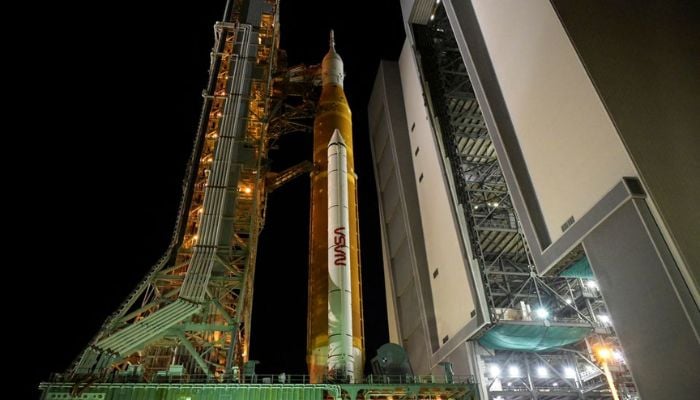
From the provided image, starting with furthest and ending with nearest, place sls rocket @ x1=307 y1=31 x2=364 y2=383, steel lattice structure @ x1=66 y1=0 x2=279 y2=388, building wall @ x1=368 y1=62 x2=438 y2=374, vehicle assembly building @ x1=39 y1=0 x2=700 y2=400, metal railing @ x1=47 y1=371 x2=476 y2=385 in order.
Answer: building wall @ x1=368 y1=62 x2=438 y2=374, sls rocket @ x1=307 y1=31 x2=364 y2=383, steel lattice structure @ x1=66 y1=0 x2=279 y2=388, metal railing @ x1=47 y1=371 x2=476 y2=385, vehicle assembly building @ x1=39 y1=0 x2=700 y2=400

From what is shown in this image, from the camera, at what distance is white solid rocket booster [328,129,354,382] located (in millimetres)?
18141

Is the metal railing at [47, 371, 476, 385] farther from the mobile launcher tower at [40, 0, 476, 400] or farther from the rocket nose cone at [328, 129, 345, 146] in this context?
the rocket nose cone at [328, 129, 345, 146]

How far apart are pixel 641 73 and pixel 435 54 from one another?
15.4m

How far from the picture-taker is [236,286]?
1991 cm

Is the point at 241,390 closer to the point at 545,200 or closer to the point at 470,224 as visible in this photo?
the point at 545,200

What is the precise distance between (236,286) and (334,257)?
162 inches

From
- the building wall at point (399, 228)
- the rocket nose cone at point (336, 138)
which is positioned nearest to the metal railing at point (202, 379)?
the building wall at point (399, 228)

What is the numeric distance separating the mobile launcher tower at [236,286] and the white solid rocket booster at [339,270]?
0.16 feet

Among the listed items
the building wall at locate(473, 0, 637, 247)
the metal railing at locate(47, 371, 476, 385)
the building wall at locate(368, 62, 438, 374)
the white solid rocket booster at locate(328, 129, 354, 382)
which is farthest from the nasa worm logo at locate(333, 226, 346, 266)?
the building wall at locate(368, 62, 438, 374)

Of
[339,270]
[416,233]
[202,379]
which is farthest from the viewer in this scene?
[416,233]

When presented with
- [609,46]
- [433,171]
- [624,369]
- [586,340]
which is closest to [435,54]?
[433,171]

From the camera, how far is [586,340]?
24.9 metres

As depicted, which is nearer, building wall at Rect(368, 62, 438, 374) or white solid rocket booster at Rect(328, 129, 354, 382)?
white solid rocket booster at Rect(328, 129, 354, 382)

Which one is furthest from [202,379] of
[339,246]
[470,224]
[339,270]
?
[470,224]
